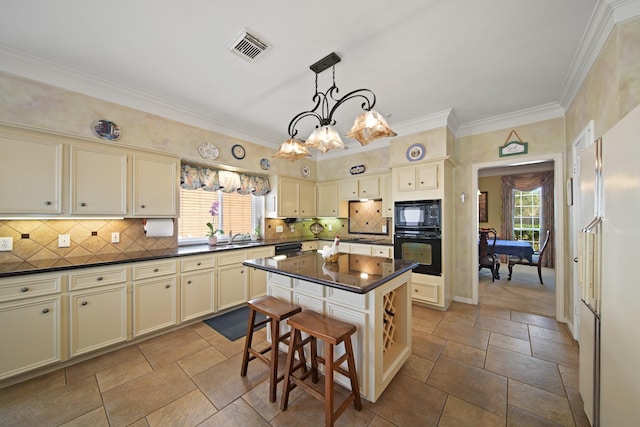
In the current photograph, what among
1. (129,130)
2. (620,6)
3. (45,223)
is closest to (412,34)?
(620,6)

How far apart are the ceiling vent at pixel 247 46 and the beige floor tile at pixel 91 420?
9.62ft

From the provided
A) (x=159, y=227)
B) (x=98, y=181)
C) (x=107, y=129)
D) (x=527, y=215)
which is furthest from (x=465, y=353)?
(x=527, y=215)

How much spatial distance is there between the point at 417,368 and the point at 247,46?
10.4ft

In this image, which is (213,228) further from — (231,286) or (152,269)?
(152,269)

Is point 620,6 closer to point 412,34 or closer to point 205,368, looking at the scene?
point 412,34

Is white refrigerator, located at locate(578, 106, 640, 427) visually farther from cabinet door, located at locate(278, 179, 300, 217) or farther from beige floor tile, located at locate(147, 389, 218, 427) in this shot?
cabinet door, located at locate(278, 179, 300, 217)

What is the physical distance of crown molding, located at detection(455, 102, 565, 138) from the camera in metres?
2.96

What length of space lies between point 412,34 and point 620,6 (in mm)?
1267

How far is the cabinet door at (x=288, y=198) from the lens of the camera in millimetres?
4277

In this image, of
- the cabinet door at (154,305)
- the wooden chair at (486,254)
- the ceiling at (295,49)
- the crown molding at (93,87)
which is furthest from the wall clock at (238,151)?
the wooden chair at (486,254)

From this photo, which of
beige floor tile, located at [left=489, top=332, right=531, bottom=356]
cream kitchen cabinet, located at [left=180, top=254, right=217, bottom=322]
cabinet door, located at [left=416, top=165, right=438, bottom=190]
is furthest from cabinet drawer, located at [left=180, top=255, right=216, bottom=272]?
beige floor tile, located at [left=489, top=332, right=531, bottom=356]

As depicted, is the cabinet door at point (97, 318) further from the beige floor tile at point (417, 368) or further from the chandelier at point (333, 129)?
the beige floor tile at point (417, 368)

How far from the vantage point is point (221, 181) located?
3.64m

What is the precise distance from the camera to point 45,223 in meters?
2.26
